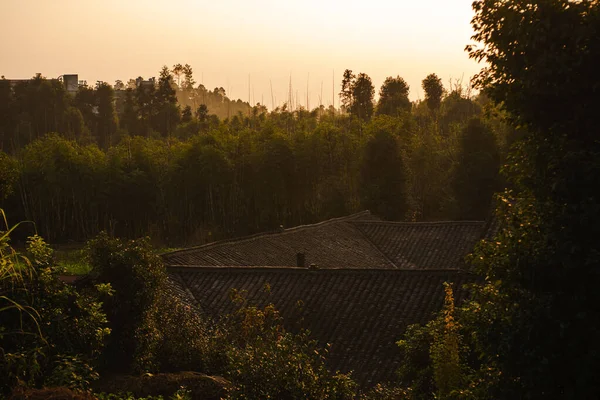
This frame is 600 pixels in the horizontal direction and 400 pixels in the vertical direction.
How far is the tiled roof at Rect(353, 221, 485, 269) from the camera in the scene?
25797 millimetres

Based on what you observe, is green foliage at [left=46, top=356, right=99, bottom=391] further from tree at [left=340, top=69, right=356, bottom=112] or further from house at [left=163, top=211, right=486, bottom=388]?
tree at [left=340, top=69, right=356, bottom=112]

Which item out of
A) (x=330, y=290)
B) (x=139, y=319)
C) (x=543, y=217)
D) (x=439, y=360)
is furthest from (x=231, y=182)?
(x=543, y=217)

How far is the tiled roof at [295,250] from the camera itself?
21.8 metres

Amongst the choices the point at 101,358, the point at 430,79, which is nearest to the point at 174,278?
the point at 101,358

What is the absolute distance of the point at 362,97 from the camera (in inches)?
2057

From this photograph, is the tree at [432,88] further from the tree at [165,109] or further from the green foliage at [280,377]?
the green foliage at [280,377]

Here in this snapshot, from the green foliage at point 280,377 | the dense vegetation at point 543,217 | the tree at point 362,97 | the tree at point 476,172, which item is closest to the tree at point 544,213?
the dense vegetation at point 543,217

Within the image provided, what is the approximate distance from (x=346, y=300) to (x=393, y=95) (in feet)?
136

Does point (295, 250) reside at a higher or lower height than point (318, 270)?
lower

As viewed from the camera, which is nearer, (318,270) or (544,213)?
(544,213)

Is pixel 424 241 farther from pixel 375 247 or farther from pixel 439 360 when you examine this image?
pixel 439 360

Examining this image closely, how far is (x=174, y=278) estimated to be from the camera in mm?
18750

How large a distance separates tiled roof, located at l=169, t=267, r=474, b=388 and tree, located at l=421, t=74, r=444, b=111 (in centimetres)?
3889

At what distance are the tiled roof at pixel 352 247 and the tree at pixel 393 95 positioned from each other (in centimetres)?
2557
